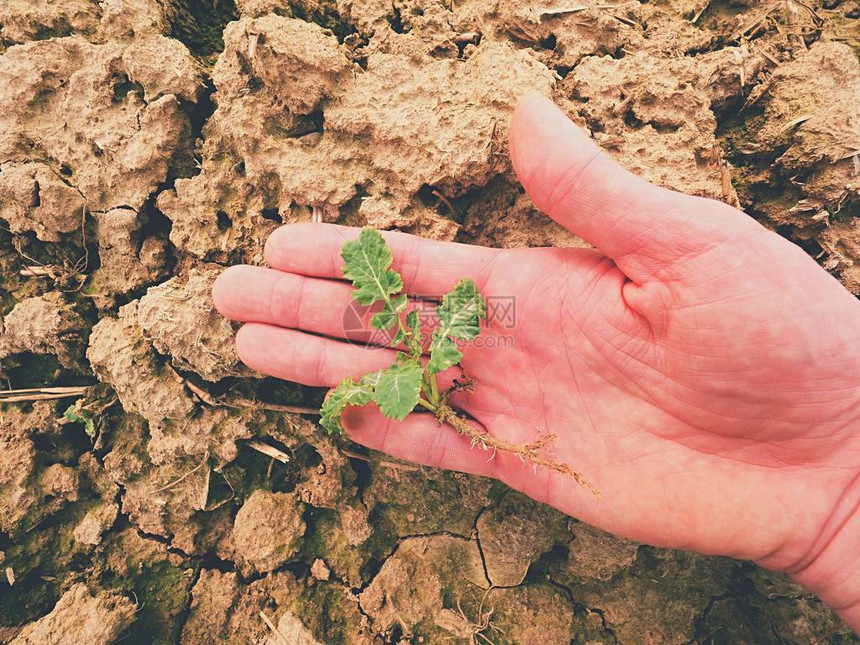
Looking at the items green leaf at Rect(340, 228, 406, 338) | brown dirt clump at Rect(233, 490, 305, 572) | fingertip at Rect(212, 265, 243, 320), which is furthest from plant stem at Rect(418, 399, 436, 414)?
fingertip at Rect(212, 265, 243, 320)

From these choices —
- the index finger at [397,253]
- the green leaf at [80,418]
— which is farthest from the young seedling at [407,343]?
the green leaf at [80,418]

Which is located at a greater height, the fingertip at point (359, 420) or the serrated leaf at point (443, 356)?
the serrated leaf at point (443, 356)

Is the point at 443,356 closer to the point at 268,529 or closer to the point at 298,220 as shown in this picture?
the point at 298,220

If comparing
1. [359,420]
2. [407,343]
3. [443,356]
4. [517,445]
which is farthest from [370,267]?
[517,445]

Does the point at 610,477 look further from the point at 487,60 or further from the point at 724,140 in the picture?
the point at 487,60

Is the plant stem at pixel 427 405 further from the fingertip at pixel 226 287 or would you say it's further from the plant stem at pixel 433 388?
the fingertip at pixel 226 287
